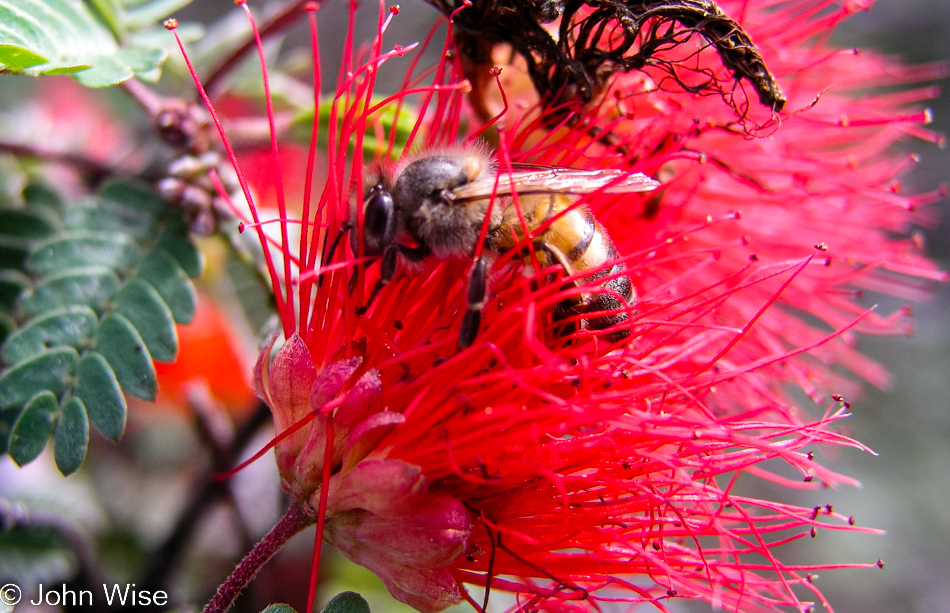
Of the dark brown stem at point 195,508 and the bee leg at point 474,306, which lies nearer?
the bee leg at point 474,306

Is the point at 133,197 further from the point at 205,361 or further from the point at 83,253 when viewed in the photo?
the point at 205,361

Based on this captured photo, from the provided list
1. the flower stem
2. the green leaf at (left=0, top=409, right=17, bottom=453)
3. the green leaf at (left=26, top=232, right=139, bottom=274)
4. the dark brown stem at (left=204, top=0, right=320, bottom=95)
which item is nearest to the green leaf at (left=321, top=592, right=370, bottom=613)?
the flower stem

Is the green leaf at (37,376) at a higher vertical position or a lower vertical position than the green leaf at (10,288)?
lower

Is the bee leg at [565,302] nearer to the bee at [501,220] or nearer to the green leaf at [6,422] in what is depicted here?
the bee at [501,220]

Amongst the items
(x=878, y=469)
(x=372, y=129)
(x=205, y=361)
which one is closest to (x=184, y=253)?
(x=372, y=129)

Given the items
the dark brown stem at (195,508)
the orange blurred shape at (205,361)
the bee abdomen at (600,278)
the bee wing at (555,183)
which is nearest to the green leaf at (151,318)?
the dark brown stem at (195,508)

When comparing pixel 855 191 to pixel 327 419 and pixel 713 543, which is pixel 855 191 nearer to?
pixel 327 419
